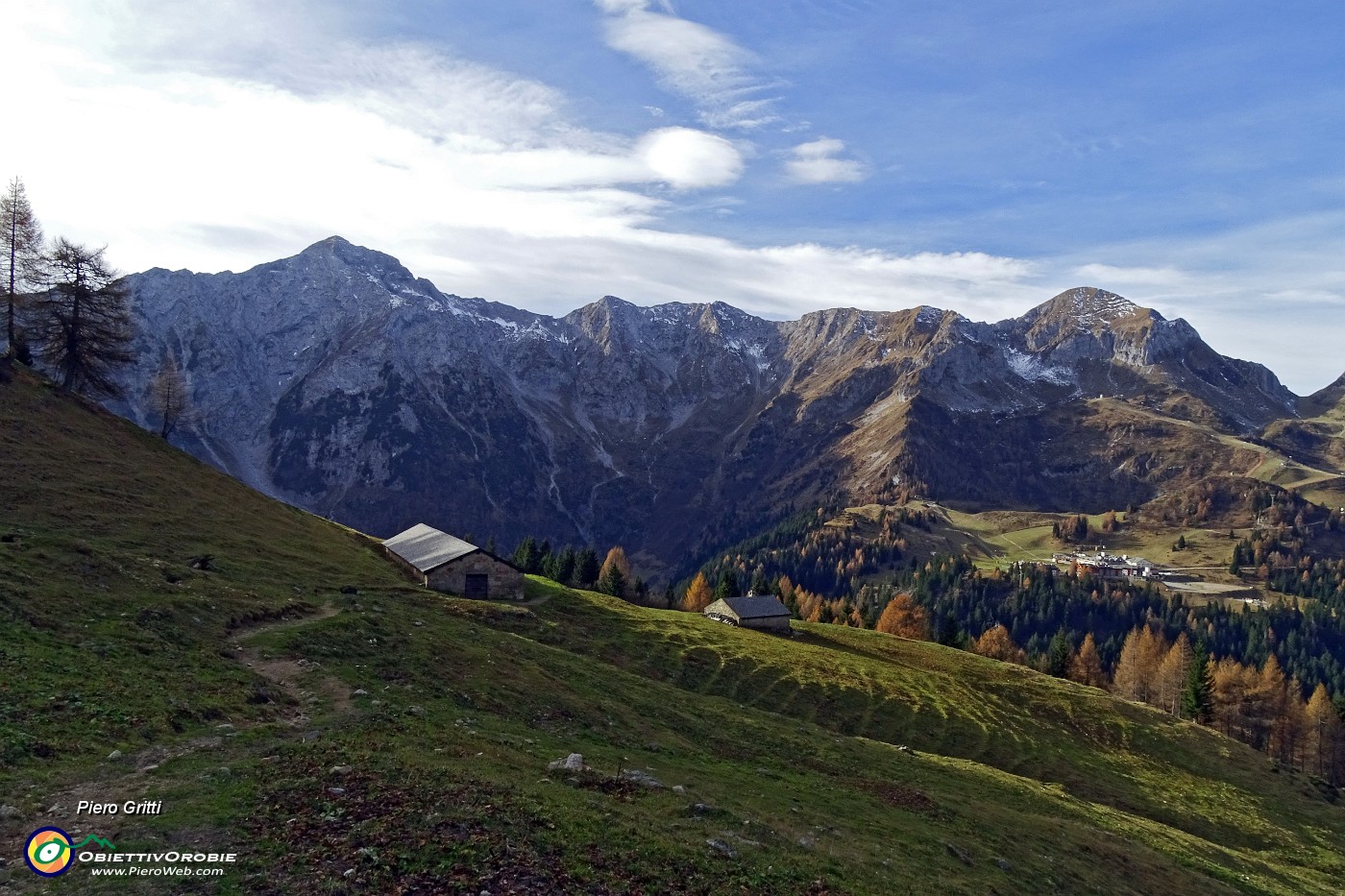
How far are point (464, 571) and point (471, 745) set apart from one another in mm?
52542

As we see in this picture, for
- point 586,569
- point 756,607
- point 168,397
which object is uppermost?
point 168,397

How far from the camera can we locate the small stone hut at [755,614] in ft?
342

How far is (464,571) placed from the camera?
252 ft

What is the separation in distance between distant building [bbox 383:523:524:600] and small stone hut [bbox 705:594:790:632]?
35.8m

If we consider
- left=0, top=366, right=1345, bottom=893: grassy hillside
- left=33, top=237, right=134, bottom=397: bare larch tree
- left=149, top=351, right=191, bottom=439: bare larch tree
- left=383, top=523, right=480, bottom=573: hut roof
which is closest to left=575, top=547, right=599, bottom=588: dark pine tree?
left=383, top=523, right=480, bottom=573: hut roof

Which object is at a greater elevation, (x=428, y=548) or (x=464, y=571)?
(x=428, y=548)

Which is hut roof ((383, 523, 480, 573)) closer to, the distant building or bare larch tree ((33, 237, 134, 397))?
the distant building

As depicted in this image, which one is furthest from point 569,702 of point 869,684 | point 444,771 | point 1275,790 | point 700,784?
point 1275,790

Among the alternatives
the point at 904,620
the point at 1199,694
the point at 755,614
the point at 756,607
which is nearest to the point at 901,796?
the point at 755,614

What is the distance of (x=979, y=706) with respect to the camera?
76.2 m

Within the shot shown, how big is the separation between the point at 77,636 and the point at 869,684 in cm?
6348

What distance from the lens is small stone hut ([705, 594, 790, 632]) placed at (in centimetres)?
10419

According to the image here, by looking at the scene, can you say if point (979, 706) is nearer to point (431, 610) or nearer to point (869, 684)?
point (869, 684)

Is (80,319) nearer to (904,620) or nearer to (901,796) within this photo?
(901,796)
